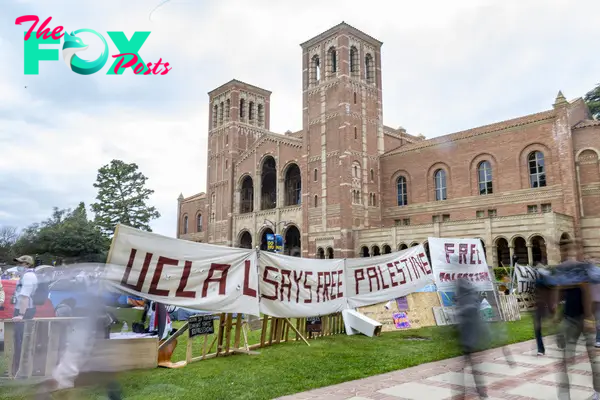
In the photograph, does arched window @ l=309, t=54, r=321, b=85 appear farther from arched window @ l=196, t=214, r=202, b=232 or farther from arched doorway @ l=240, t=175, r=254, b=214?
arched window @ l=196, t=214, r=202, b=232

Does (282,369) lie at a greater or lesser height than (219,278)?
lesser

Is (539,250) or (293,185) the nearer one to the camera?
(539,250)

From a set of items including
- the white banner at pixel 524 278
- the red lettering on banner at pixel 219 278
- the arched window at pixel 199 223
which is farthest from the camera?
the arched window at pixel 199 223

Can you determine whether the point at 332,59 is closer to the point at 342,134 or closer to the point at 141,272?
the point at 342,134

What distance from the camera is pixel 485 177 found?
33.6m

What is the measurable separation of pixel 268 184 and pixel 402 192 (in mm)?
16909

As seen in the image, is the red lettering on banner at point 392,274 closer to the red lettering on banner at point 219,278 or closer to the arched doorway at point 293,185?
the red lettering on banner at point 219,278

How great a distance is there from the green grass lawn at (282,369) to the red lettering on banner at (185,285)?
1.37 metres

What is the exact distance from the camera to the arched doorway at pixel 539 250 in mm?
27953

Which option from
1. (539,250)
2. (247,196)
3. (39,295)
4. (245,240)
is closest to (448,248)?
(39,295)

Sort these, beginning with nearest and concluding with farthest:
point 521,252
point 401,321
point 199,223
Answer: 1. point 401,321
2. point 521,252
3. point 199,223

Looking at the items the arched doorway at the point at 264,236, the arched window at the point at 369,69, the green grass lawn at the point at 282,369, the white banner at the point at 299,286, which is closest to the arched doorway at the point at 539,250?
the green grass lawn at the point at 282,369

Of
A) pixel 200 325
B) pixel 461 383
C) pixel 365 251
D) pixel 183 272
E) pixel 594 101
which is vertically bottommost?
pixel 461 383

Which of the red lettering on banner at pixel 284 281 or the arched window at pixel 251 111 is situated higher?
the arched window at pixel 251 111
